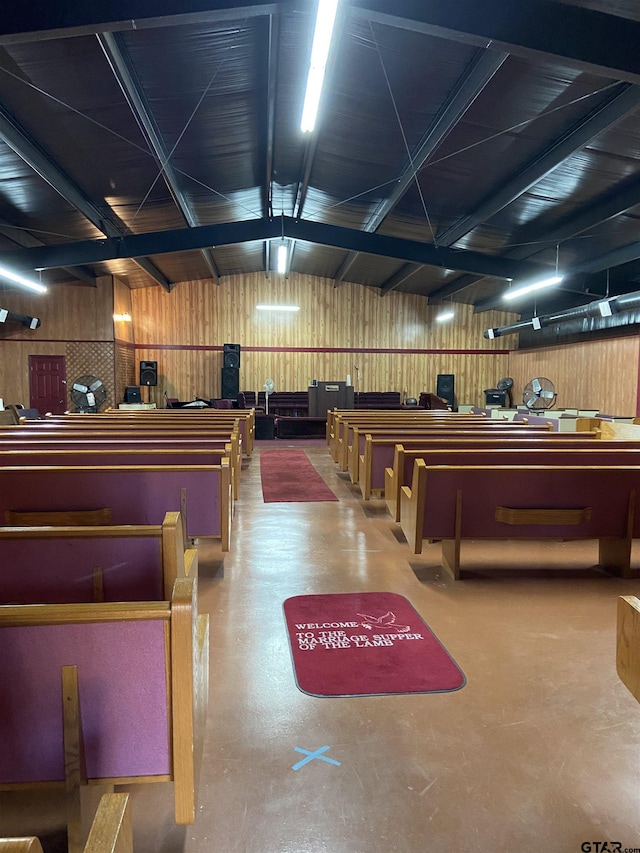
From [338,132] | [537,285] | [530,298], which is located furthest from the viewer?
[530,298]

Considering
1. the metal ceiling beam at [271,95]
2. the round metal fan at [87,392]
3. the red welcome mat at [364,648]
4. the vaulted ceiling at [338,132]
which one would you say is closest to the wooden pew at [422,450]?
the red welcome mat at [364,648]

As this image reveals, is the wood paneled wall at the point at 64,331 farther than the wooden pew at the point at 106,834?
Yes

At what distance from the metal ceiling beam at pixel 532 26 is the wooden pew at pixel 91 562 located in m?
4.09

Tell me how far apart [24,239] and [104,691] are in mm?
11247

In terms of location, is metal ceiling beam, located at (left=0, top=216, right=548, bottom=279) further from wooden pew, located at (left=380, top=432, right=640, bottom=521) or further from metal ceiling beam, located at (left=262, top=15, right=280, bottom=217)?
wooden pew, located at (left=380, top=432, right=640, bottom=521)

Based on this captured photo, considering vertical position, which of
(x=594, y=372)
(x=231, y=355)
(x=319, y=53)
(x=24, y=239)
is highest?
(x=24, y=239)

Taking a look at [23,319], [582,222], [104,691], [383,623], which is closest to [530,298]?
[582,222]

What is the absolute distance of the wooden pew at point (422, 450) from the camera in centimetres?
365

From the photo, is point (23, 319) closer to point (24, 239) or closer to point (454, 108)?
point (24, 239)

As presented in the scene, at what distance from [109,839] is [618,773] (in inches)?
63.1

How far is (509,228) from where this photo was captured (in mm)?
9602

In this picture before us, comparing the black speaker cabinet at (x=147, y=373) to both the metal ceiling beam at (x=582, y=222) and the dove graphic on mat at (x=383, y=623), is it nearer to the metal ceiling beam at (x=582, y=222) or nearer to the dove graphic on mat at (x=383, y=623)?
the metal ceiling beam at (x=582, y=222)

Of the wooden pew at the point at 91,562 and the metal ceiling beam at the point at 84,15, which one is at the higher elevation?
the metal ceiling beam at the point at 84,15

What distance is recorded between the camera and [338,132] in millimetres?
6934
